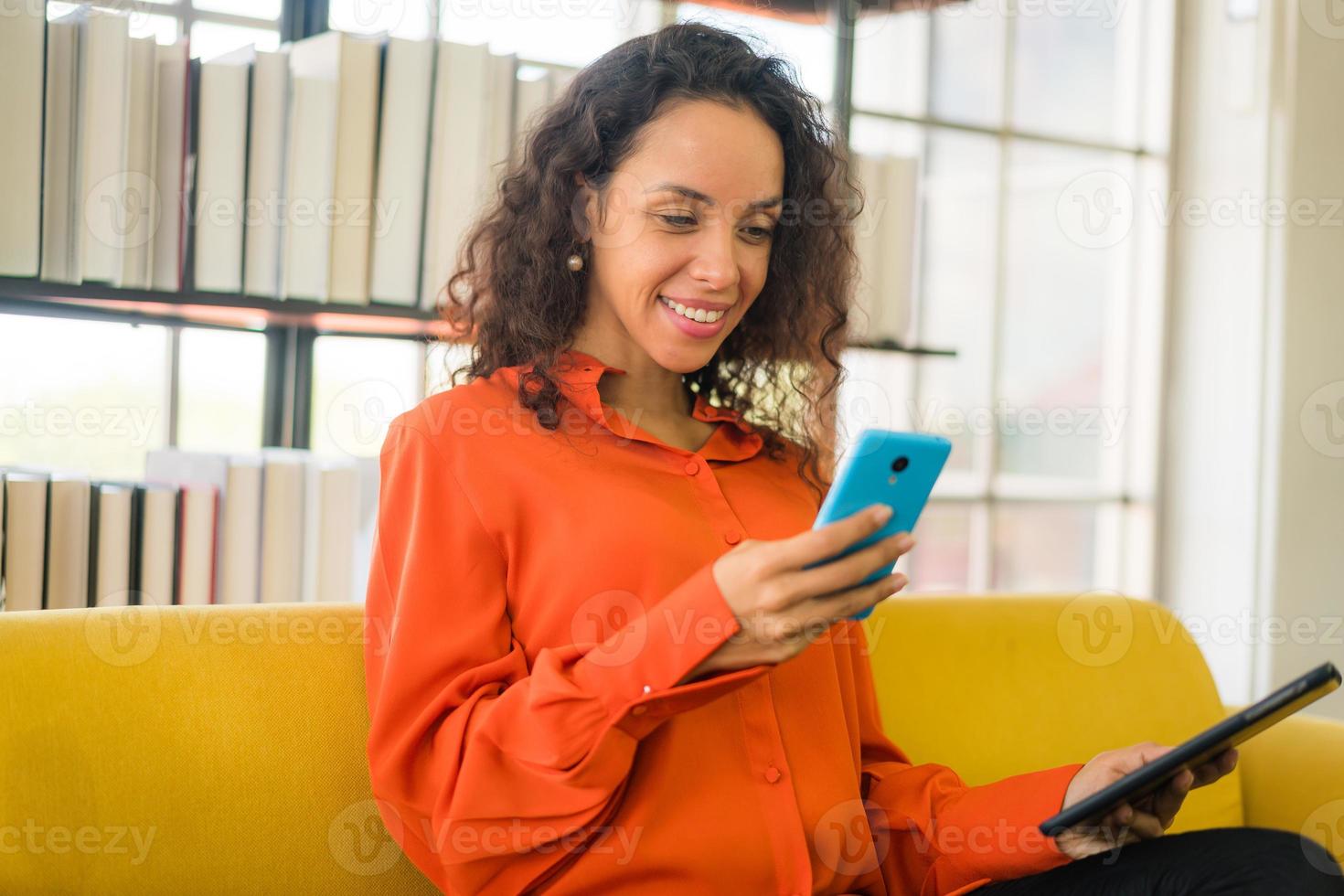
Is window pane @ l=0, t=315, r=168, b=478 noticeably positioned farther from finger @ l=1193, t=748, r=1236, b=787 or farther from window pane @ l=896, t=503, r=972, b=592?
window pane @ l=896, t=503, r=972, b=592

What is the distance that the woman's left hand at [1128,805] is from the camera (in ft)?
4.16

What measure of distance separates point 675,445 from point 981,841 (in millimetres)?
559

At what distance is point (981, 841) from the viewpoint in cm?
134

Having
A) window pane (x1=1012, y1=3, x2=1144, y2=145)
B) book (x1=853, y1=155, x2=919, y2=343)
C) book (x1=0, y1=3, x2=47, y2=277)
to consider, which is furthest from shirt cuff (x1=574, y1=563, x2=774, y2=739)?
window pane (x1=1012, y1=3, x2=1144, y2=145)

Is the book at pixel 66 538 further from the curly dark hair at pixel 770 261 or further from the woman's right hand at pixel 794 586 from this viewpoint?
the woman's right hand at pixel 794 586

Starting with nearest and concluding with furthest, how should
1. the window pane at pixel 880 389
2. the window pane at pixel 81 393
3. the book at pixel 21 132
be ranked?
the book at pixel 21 132, the window pane at pixel 81 393, the window pane at pixel 880 389

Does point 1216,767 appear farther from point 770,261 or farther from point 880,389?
point 880,389

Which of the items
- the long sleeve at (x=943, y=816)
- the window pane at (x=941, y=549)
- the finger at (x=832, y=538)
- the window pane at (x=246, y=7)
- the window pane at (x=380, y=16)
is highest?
the window pane at (x=380, y=16)

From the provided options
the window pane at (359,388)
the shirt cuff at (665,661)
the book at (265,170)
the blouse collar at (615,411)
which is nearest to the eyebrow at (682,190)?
the blouse collar at (615,411)

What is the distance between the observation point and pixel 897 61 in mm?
3125

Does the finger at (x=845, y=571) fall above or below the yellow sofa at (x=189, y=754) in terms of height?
above

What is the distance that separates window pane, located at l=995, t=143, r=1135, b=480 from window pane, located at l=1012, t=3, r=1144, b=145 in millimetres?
81

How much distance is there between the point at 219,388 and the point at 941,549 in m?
1.82

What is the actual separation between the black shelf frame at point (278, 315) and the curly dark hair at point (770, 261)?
0.47 ft
